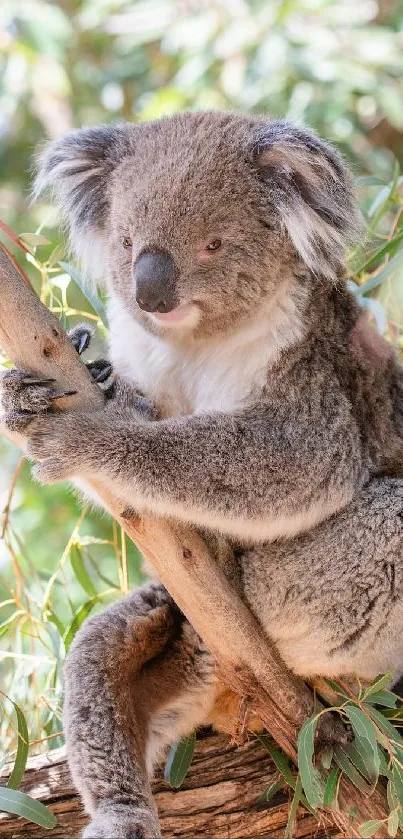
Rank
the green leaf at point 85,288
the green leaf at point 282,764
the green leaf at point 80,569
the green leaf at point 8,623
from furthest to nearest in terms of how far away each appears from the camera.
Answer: the green leaf at point 80,569, the green leaf at point 85,288, the green leaf at point 8,623, the green leaf at point 282,764

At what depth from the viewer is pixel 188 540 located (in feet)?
8.64

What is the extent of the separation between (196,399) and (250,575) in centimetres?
54

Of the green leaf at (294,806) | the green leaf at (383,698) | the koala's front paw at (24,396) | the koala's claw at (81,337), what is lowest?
the green leaf at (294,806)

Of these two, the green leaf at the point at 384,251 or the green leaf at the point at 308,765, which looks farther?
the green leaf at the point at 384,251

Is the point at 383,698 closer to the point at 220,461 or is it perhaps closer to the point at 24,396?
the point at 220,461


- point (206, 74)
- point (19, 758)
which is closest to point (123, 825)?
point (19, 758)

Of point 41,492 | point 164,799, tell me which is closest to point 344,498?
point 164,799

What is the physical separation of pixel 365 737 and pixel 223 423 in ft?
2.96

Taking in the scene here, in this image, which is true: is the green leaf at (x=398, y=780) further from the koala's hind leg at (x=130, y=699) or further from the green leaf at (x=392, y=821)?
the koala's hind leg at (x=130, y=699)

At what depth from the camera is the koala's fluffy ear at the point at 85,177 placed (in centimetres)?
305

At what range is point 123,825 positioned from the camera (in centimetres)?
257

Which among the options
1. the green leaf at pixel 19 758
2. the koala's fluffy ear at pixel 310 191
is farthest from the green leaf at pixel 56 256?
the green leaf at pixel 19 758

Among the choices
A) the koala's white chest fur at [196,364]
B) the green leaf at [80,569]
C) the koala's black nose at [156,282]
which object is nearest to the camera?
the koala's black nose at [156,282]

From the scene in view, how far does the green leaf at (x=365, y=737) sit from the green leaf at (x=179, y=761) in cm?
51
